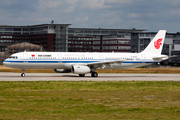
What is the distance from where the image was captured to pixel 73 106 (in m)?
19.2

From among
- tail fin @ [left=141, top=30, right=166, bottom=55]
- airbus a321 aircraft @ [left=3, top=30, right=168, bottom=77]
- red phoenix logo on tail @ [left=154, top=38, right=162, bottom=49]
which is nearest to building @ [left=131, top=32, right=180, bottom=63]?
tail fin @ [left=141, top=30, right=166, bottom=55]

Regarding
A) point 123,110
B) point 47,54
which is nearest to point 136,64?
point 47,54

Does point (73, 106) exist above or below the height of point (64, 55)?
below

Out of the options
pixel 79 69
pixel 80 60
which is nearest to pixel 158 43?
pixel 80 60

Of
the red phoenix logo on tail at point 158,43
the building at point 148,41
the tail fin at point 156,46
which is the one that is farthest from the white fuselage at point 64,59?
the building at point 148,41

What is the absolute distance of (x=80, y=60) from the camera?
51.3 meters

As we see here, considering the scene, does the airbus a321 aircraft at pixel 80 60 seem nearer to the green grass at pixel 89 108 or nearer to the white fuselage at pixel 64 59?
the white fuselage at pixel 64 59

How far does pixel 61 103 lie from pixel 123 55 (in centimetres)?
3508

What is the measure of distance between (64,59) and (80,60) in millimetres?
2752

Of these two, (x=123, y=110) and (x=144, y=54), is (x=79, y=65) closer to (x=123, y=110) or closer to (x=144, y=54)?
(x=144, y=54)

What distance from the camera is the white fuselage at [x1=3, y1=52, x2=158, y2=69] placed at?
48.1 metres

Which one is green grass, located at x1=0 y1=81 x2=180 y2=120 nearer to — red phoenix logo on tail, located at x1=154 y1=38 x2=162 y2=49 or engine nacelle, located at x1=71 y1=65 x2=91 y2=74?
engine nacelle, located at x1=71 y1=65 x2=91 y2=74

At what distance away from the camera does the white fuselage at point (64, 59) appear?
4806 cm

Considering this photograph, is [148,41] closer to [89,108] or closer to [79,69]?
[79,69]
